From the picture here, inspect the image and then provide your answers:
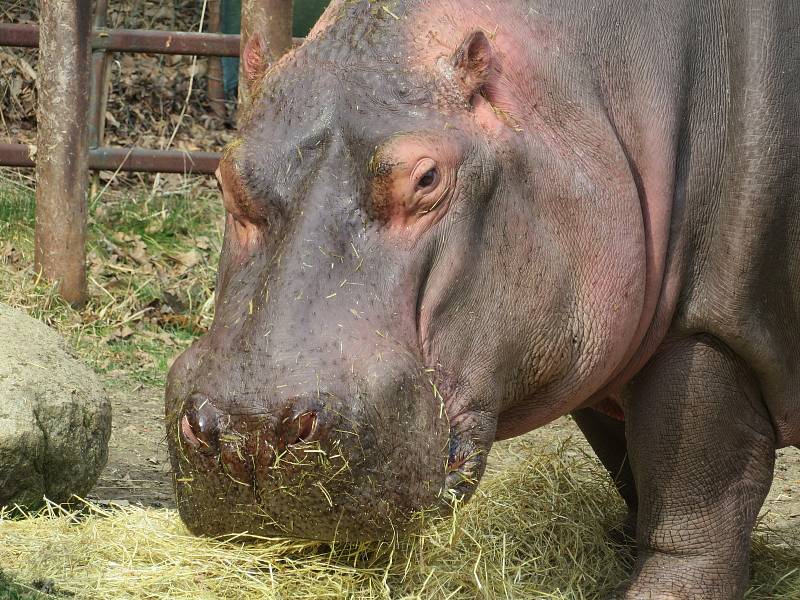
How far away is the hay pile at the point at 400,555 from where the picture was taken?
113 inches

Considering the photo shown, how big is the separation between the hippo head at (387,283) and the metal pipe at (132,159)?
392 cm

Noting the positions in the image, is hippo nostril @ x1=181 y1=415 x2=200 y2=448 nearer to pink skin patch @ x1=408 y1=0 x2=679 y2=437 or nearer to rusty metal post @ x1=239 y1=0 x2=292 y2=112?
pink skin patch @ x1=408 y1=0 x2=679 y2=437

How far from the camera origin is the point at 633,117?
3.08 meters

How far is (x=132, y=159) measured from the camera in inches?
274

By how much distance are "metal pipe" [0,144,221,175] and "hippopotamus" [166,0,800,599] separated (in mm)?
3848

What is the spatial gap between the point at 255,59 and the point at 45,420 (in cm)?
139

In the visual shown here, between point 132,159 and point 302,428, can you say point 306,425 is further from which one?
point 132,159

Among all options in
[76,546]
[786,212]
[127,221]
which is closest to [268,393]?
[76,546]

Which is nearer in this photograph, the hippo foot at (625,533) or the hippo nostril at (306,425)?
the hippo nostril at (306,425)

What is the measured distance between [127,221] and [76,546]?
14.1 ft

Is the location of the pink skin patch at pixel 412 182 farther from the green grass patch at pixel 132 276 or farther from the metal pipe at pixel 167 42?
the metal pipe at pixel 167 42

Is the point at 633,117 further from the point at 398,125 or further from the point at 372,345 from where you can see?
the point at 372,345

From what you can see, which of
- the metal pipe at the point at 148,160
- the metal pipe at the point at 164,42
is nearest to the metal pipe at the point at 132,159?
the metal pipe at the point at 148,160

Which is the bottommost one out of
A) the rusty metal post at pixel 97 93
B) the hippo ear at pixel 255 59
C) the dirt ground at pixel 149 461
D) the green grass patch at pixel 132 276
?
the dirt ground at pixel 149 461
